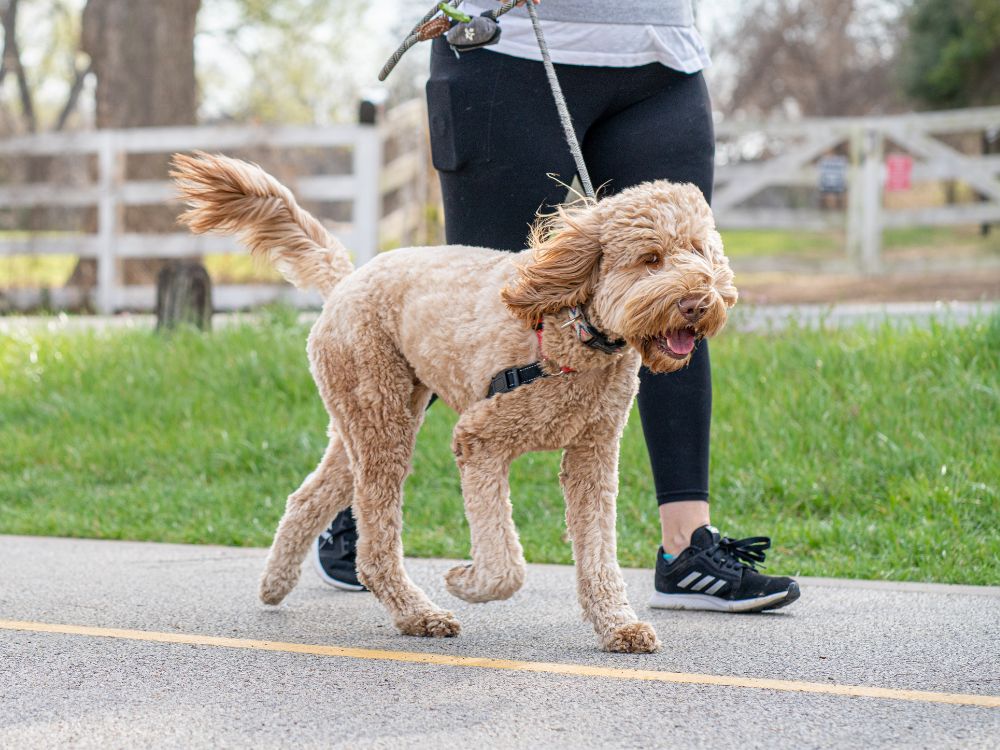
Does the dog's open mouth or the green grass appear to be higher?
the dog's open mouth

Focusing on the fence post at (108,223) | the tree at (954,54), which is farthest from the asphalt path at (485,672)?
the tree at (954,54)

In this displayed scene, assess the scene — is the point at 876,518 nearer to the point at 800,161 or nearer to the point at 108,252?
the point at 108,252

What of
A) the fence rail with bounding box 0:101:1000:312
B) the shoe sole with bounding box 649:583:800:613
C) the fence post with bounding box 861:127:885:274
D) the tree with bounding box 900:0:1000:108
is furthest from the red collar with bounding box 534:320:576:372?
the tree with bounding box 900:0:1000:108

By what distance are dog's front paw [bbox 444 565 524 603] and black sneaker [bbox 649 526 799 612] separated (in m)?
0.71

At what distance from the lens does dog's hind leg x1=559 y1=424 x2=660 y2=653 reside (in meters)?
3.39

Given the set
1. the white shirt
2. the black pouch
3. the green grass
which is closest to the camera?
the black pouch

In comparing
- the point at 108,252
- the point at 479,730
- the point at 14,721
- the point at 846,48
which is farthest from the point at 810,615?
the point at 846,48

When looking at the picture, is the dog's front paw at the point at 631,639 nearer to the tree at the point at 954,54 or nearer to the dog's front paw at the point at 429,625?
the dog's front paw at the point at 429,625

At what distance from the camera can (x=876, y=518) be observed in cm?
502

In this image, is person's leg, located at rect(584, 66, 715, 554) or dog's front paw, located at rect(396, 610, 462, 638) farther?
person's leg, located at rect(584, 66, 715, 554)

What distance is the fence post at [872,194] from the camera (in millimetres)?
15602

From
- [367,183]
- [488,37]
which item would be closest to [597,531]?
[488,37]

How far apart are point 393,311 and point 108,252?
10.6 m

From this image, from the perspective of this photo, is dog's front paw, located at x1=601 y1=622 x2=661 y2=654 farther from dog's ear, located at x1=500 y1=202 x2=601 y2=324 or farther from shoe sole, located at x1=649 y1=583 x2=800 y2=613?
dog's ear, located at x1=500 y1=202 x2=601 y2=324
